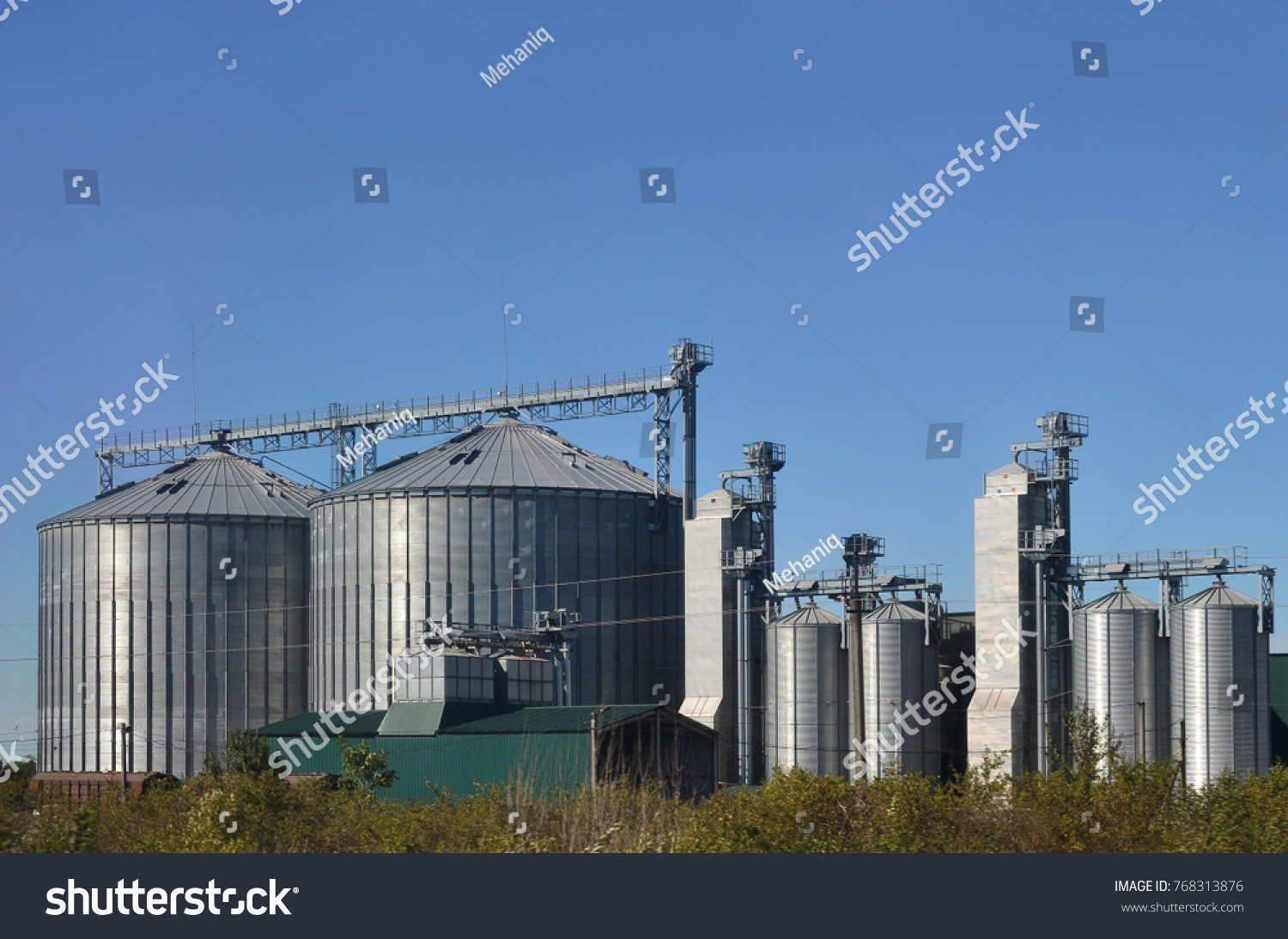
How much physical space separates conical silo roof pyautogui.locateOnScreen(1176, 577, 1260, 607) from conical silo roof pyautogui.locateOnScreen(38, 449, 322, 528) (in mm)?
44798

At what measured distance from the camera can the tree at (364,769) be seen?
55.7 meters

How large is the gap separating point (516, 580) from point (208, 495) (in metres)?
21.2

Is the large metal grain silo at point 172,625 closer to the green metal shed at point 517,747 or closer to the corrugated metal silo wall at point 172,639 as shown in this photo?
the corrugated metal silo wall at point 172,639

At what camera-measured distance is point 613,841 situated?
→ 108ft

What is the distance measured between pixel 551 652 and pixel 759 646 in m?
8.81

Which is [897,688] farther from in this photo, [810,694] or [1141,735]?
[1141,735]

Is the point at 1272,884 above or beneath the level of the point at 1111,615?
beneath

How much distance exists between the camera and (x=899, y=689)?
6278 cm

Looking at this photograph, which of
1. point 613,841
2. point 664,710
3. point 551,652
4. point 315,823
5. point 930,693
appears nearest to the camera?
point 613,841

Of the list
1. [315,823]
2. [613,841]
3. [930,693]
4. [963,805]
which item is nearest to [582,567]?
[930,693]

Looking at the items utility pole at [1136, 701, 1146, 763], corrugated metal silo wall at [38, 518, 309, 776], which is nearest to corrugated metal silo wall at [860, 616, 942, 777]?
utility pole at [1136, 701, 1146, 763]

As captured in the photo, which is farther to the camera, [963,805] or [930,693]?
[930,693]

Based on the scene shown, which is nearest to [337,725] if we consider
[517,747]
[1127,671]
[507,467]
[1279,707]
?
[517,747]

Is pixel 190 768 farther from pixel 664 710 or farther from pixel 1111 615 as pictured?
pixel 1111 615
